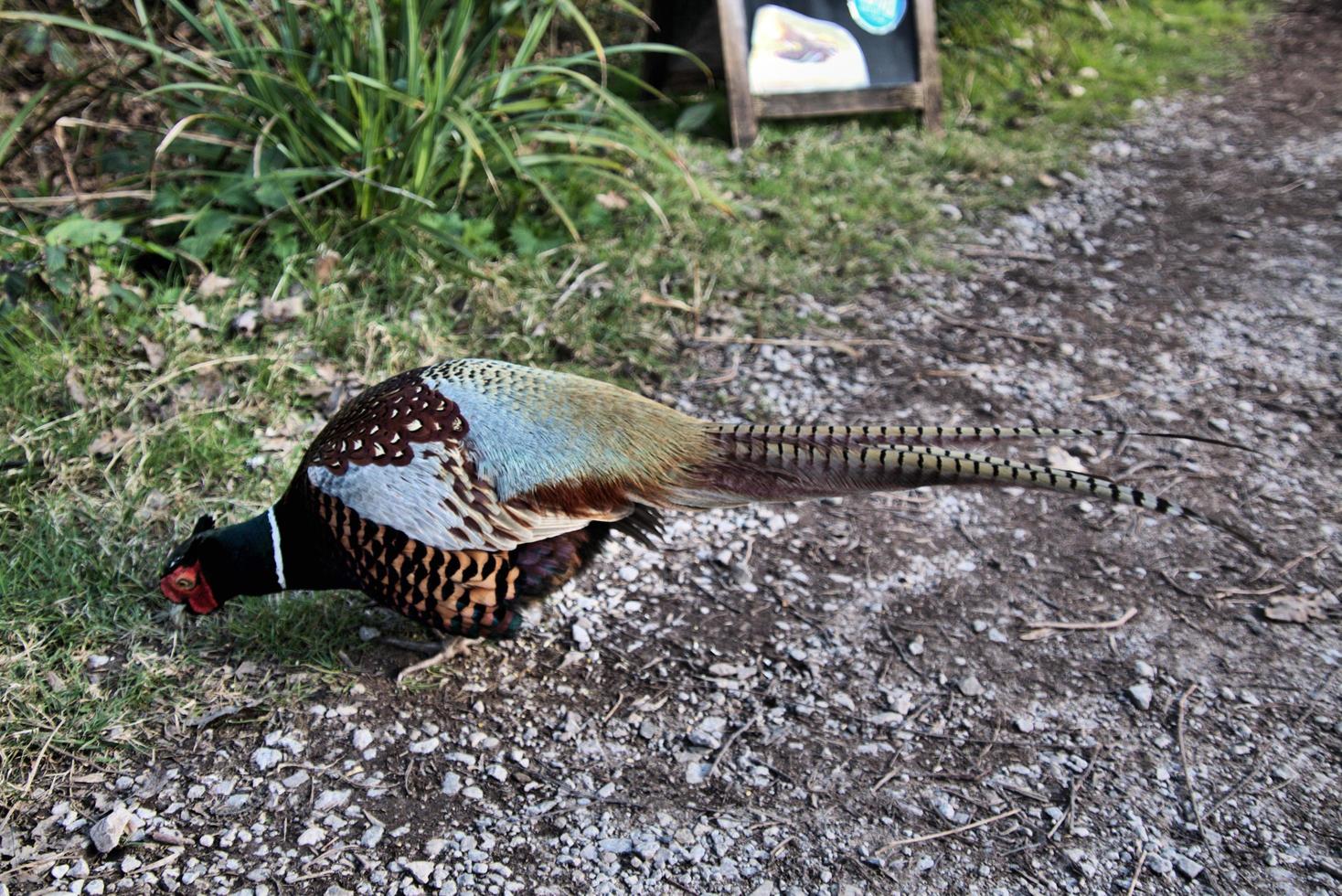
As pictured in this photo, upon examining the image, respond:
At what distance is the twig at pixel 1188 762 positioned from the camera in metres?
2.15

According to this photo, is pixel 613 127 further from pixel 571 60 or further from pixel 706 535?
pixel 706 535

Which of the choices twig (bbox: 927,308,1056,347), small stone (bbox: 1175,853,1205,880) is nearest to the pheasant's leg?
small stone (bbox: 1175,853,1205,880)

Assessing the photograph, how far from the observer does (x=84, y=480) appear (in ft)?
9.55

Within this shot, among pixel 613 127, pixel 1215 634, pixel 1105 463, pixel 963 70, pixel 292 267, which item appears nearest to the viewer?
pixel 1215 634

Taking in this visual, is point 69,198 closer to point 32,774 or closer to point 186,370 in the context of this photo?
point 186,370

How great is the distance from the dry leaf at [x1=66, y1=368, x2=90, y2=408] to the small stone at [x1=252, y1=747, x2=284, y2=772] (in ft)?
4.51

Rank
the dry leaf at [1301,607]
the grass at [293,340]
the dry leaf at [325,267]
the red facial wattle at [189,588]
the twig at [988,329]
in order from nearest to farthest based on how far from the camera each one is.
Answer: the red facial wattle at [189,588] → the grass at [293,340] → the dry leaf at [1301,607] → the dry leaf at [325,267] → the twig at [988,329]

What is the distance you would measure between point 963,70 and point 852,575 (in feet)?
11.6

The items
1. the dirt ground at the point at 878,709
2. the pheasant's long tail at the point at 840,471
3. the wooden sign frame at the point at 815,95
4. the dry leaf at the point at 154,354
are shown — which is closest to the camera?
the pheasant's long tail at the point at 840,471

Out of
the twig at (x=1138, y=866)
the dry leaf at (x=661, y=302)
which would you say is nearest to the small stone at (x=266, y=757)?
the twig at (x=1138, y=866)

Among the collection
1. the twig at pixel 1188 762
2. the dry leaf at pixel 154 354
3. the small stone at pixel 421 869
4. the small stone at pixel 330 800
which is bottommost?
the twig at pixel 1188 762

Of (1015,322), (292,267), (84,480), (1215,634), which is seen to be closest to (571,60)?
(292,267)

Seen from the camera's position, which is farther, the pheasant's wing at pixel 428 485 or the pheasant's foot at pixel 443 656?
the pheasant's foot at pixel 443 656

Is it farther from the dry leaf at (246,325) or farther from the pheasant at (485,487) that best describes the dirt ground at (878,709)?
the dry leaf at (246,325)
